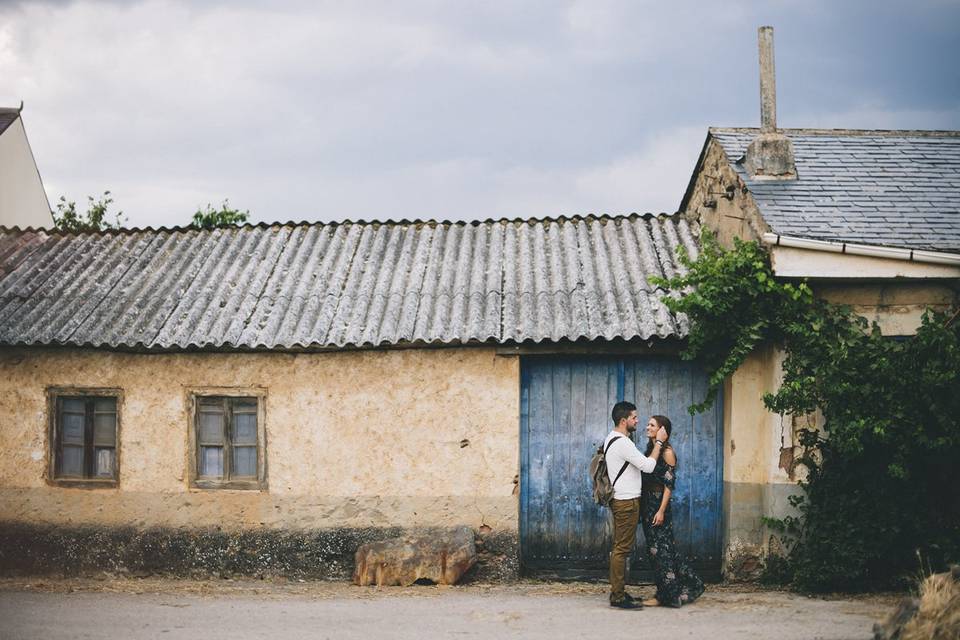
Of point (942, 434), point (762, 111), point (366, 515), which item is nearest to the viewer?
point (942, 434)

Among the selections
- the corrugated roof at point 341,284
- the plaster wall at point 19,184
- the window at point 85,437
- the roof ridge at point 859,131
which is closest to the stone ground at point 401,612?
the window at point 85,437

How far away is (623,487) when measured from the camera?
7988 millimetres

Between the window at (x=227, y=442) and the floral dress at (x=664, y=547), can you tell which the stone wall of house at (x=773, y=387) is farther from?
the window at (x=227, y=442)

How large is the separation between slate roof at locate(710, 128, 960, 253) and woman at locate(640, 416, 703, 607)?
2612 mm

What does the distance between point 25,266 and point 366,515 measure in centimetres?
587

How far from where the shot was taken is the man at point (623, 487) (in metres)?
7.96

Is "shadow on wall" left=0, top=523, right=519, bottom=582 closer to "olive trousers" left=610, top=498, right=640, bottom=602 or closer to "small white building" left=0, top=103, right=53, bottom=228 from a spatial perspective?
"olive trousers" left=610, top=498, right=640, bottom=602

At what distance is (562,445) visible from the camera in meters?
9.66

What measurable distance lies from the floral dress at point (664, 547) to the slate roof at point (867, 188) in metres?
2.81

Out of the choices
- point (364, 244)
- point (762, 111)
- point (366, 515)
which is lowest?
point (366, 515)

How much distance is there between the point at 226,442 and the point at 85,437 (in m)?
1.72

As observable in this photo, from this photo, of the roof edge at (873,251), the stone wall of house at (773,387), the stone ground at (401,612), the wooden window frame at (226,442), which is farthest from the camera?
the wooden window frame at (226,442)

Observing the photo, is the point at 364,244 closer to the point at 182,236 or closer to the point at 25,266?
the point at 182,236

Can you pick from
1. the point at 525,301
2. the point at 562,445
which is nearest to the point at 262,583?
the point at 562,445
